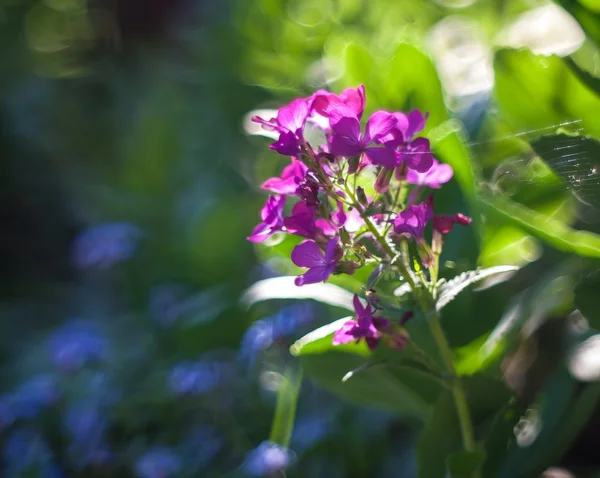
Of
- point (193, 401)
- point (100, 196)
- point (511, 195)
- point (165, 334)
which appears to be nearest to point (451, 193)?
point (511, 195)

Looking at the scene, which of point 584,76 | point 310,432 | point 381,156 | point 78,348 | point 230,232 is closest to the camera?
point 381,156

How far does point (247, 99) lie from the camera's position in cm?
153

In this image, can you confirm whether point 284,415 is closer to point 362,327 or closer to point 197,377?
point 197,377

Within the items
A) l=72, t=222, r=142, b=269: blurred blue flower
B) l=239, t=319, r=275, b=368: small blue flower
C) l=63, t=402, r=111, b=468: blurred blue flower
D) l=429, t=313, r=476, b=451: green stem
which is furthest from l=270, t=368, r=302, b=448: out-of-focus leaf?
l=72, t=222, r=142, b=269: blurred blue flower

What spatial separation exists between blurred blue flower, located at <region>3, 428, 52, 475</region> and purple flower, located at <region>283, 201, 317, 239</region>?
75 cm

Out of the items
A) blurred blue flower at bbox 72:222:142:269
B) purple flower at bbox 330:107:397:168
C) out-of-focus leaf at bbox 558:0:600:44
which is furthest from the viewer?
blurred blue flower at bbox 72:222:142:269

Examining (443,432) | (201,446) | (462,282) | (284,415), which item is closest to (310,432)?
(284,415)

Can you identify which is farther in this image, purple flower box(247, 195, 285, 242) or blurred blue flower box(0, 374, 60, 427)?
blurred blue flower box(0, 374, 60, 427)

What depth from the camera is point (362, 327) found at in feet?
1.66

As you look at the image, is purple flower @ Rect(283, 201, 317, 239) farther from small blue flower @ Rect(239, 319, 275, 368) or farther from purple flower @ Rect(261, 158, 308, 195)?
small blue flower @ Rect(239, 319, 275, 368)

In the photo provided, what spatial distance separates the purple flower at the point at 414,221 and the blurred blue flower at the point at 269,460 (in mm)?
425

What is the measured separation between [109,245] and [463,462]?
3.69ft

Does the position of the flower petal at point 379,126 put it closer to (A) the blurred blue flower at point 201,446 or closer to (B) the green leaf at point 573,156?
(B) the green leaf at point 573,156

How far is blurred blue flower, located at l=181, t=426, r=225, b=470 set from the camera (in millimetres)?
1018
